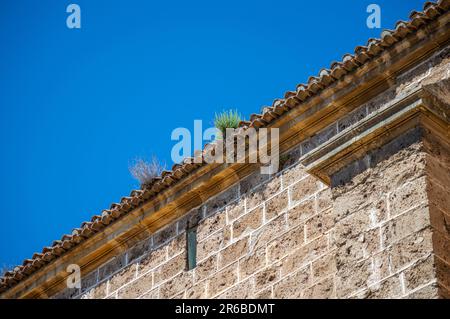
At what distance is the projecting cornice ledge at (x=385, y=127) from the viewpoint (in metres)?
8.02

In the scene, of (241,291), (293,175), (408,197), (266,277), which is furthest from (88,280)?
(408,197)

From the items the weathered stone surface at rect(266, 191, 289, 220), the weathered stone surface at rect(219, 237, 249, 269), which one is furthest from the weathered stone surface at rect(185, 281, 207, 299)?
the weathered stone surface at rect(266, 191, 289, 220)

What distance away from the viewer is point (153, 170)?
11875mm

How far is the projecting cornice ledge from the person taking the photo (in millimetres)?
8023

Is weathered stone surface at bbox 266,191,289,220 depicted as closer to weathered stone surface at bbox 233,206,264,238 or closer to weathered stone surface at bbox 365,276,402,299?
weathered stone surface at bbox 233,206,264,238

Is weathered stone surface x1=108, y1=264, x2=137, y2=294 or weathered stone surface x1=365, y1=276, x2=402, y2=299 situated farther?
weathered stone surface x1=108, y1=264, x2=137, y2=294

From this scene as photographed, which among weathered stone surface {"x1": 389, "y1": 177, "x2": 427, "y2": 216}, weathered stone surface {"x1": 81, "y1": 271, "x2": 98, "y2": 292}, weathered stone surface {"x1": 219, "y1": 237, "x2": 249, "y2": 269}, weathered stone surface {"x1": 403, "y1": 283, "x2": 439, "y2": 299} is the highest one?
weathered stone surface {"x1": 81, "y1": 271, "x2": 98, "y2": 292}

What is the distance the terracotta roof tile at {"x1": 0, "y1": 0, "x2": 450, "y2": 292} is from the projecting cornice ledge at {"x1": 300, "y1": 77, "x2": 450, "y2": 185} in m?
1.76

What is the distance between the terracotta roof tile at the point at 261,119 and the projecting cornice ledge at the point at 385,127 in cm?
176

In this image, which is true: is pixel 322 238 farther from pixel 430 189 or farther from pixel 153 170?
pixel 153 170

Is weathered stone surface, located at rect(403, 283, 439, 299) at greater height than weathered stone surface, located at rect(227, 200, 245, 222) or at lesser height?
lesser

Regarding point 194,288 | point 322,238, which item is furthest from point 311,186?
point 194,288

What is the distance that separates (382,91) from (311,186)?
1060 mm

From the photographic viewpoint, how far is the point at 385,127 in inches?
320
